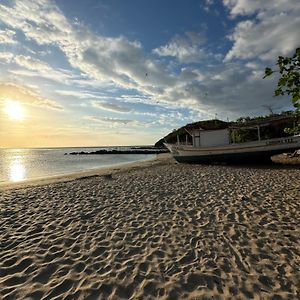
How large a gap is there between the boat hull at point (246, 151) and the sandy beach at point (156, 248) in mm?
11024

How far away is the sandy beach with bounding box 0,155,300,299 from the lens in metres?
3.58

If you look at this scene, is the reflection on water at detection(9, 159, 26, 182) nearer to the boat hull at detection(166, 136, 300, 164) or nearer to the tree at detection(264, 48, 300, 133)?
the boat hull at detection(166, 136, 300, 164)

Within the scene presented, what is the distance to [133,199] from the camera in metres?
8.88

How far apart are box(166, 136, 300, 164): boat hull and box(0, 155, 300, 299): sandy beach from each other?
1102cm

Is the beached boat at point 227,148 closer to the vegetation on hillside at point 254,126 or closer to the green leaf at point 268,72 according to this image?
the vegetation on hillside at point 254,126

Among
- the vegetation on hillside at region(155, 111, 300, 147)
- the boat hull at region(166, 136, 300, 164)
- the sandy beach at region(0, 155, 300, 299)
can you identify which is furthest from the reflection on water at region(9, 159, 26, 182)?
the vegetation on hillside at region(155, 111, 300, 147)

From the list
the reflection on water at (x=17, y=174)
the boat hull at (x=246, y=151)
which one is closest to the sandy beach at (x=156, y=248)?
the boat hull at (x=246, y=151)

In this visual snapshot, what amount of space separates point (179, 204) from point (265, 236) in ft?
10.4

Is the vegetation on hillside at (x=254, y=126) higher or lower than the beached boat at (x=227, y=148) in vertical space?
higher

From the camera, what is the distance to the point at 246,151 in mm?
19266

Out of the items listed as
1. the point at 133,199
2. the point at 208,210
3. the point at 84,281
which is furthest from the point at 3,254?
the point at 208,210

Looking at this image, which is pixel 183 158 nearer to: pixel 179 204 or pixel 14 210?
pixel 179 204

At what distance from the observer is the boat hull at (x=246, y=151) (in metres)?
18.3

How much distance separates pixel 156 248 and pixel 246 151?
16.6 meters
